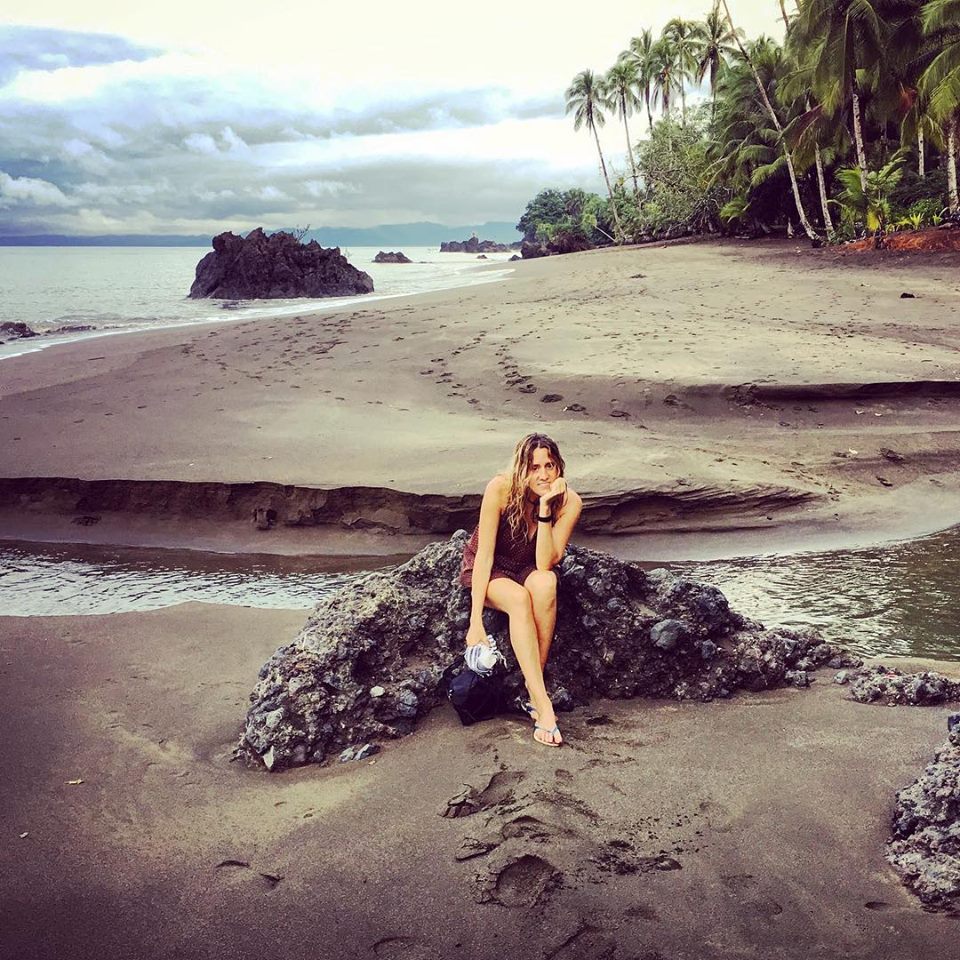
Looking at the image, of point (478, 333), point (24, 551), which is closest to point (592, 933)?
point (24, 551)

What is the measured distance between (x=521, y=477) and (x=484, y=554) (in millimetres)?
396

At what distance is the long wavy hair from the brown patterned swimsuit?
4 cm

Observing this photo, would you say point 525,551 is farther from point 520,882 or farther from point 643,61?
point 643,61

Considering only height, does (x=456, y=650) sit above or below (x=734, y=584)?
above

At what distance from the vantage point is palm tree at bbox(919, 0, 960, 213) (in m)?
20.0

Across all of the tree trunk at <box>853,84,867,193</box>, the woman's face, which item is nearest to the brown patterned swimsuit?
the woman's face

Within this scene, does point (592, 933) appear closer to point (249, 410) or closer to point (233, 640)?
point (233, 640)

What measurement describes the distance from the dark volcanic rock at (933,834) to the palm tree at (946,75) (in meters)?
21.3

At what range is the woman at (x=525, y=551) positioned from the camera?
3.89m

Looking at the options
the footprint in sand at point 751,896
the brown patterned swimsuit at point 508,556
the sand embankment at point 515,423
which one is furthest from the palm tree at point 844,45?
the footprint in sand at point 751,896

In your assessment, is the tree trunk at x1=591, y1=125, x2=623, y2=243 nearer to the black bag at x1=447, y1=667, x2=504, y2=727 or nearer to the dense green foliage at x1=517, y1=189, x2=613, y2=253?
the dense green foliage at x1=517, y1=189, x2=613, y2=253

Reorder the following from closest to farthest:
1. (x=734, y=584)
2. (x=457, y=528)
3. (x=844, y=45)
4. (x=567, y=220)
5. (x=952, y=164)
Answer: (x=734, y=584)
(x=457, y=528)
(x=952, y=164)
(x=844, y=45)
(x=567, y=220)

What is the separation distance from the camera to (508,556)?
4.16m

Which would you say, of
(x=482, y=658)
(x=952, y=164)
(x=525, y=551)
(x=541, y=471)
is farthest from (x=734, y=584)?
(x=952, y=164)
